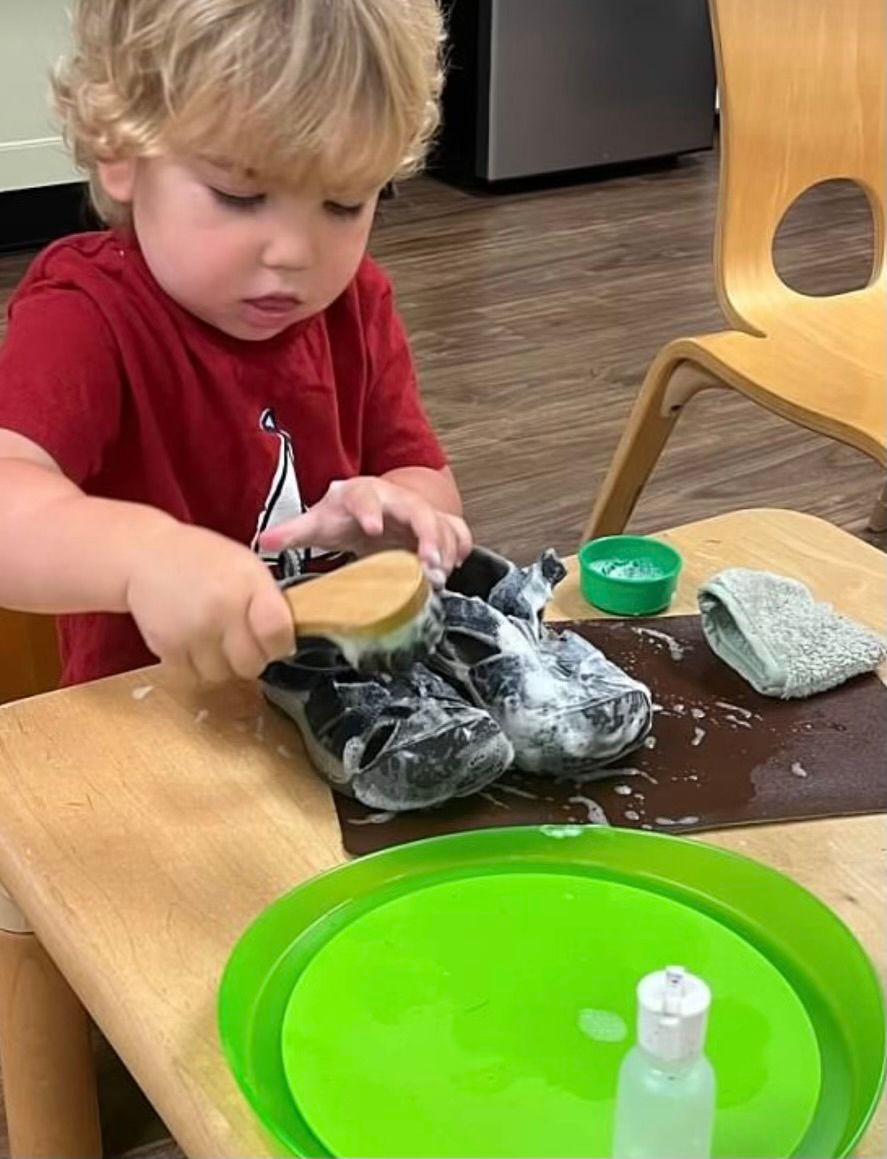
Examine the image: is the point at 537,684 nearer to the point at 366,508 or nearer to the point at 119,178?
the point at 366,508

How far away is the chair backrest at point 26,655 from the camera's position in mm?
1047

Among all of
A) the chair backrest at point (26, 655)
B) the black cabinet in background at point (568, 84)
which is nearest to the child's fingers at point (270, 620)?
the chair backrest at point (26, 655)

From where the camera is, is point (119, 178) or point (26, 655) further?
point (26, 655)

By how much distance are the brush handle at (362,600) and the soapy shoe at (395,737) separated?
0.33 ft

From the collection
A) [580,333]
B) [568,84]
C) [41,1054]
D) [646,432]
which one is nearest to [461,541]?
[41,1054]

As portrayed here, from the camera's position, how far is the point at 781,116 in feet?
4.99

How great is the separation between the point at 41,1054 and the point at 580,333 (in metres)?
1.82

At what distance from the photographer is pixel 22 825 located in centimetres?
73

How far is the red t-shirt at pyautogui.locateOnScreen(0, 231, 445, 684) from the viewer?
85 cm

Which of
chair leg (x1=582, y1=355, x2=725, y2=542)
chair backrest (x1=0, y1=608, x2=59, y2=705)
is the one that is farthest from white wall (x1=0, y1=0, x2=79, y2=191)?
chair backrest (x1=0, y1=608, x2=59, y2=705)

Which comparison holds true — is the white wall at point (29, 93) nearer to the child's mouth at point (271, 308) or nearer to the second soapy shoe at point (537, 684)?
the child's mouth at point (271, 308)

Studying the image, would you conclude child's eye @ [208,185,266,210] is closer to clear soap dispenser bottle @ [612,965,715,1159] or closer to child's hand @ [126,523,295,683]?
child's hand @ [126,523,295,683]

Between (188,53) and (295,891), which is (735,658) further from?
(188,53)

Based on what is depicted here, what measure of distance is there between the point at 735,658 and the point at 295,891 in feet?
1.00
